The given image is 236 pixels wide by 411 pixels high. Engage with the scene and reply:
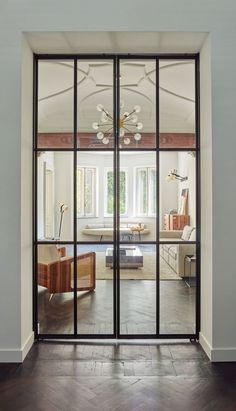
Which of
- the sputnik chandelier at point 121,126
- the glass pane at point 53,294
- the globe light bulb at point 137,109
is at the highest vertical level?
the globe light bulb at point 137,109

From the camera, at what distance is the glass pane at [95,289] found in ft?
12.1

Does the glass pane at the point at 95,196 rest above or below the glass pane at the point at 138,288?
above

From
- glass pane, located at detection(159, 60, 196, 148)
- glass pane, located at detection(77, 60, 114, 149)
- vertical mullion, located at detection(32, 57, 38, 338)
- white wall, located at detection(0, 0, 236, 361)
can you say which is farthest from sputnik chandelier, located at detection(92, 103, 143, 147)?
white wall, located at detection(0, 0, 236, 361)

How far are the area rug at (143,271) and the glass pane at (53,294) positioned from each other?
1.04ft

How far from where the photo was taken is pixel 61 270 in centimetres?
372

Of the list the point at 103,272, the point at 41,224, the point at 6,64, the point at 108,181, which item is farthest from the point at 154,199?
the point at 6,64

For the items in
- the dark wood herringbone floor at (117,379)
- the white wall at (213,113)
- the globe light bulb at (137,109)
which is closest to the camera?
the dark wood herringbone floor at (117,379)

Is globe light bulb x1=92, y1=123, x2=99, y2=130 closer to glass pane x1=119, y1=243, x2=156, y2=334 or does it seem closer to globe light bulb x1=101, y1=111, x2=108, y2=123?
globe light bulb x1=101, y1=111, x2=108, y2=123

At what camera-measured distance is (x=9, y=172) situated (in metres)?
3.23

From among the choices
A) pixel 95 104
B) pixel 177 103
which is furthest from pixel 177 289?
pixel 95 104

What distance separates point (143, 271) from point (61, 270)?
0.90 meters

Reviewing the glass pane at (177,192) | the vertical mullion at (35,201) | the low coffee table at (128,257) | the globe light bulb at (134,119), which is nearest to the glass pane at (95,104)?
the globe light bulb at (134,119)

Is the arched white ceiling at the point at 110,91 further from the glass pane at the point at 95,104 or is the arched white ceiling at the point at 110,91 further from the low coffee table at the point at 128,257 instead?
the low coffee table at the point at 128,257

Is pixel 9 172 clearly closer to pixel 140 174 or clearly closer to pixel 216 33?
pixel 140 174
